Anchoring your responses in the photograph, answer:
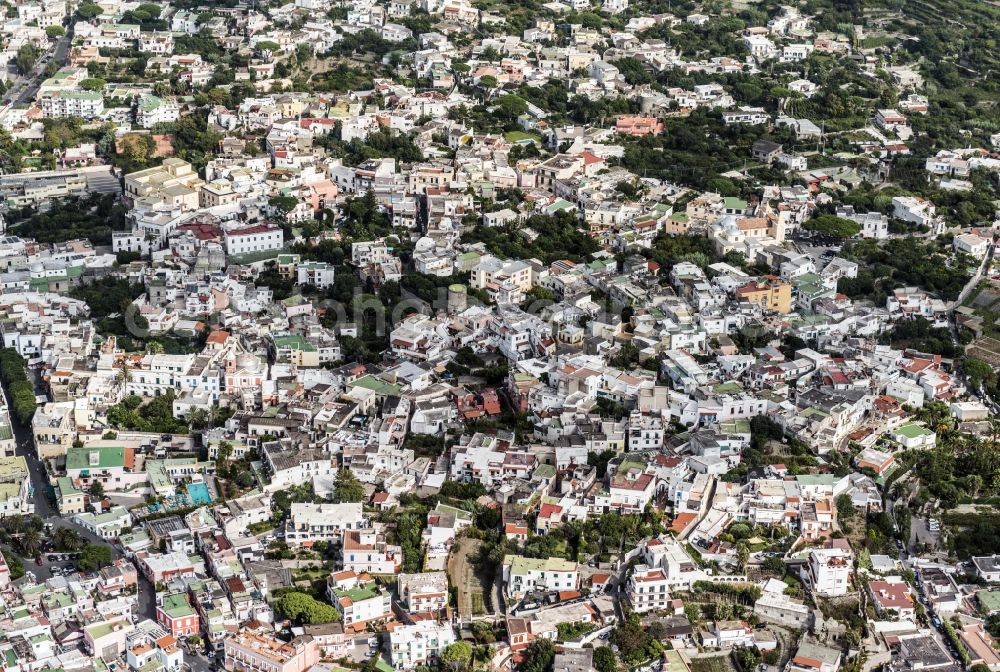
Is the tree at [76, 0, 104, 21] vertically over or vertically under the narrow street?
over

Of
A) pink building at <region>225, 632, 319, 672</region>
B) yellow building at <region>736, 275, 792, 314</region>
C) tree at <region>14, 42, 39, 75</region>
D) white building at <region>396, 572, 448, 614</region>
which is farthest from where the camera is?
tree at <region>14, 42, 39, 75</region>

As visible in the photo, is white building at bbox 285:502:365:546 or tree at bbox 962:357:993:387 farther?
tree at bbox 962:357:993:387

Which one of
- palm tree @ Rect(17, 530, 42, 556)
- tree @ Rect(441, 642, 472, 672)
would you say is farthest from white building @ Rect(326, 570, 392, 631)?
palm tree @ Rect(17, 530, 42, 556)

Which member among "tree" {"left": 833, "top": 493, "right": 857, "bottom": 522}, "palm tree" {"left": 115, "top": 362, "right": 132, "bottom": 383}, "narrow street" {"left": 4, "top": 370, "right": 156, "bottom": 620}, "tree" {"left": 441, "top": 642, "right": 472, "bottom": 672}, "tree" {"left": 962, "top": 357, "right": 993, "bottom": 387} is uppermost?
"tree" {"left": 962, "top": 357, "right": 993, "bottom": 387}

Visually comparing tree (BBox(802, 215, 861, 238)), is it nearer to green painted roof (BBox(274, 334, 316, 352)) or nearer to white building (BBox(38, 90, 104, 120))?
green painted roof (BBox(274, 334, 316, 352))

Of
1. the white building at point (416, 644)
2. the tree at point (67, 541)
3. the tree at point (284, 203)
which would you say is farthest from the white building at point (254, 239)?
the white building at point (416, 644)

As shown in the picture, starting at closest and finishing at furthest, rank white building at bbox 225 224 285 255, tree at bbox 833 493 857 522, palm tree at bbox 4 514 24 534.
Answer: palm tree at bbox 4 514 24 534
tree at bbox 833 493 857 522
white building at bbox 225 224 285 255
